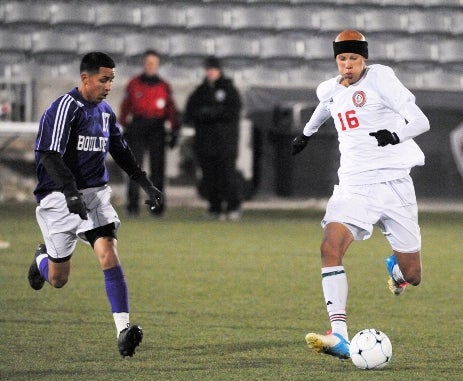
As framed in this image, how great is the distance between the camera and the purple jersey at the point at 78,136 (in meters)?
5.75

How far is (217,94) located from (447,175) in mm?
4219

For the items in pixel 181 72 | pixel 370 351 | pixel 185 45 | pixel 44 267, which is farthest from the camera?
pixel 185 45

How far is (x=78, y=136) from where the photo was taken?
5.89 metres

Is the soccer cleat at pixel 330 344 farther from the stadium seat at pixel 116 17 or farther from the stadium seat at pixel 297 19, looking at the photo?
the stadium seat at pixel 297 19

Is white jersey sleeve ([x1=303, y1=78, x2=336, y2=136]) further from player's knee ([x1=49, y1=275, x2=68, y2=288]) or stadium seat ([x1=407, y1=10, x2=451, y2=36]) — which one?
stadium seat ([x1=407, y1=10, x2=451, y2=36])

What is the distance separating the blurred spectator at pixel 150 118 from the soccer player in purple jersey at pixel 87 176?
7.86 m

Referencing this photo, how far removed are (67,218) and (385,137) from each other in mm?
1709

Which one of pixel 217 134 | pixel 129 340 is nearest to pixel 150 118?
pixel 217 134

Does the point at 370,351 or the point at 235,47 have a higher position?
the point at 235,47

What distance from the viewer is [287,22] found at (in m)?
18.5

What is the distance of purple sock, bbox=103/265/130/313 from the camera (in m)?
5.68

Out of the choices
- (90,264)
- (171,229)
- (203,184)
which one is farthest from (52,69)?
(90,264)

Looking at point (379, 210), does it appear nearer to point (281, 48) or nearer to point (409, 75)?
point (281, 48)

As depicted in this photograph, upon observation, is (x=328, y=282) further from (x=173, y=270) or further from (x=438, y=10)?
(x=438, y=10)
